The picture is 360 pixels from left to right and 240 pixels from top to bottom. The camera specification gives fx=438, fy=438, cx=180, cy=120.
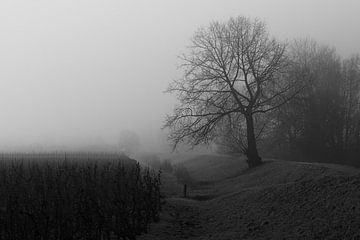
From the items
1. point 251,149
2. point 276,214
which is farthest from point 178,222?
point 251,149

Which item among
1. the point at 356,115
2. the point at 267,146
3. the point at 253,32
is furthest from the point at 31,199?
the point at 356,115

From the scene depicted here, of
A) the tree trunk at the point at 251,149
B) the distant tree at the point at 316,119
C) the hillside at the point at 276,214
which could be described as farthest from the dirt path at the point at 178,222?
the distant tree at the point at 316,119

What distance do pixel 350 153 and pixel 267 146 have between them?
9.38 meters

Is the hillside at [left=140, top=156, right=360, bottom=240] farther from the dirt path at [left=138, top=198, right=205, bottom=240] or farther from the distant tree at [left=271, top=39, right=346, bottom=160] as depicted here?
the distant tree at [left=271, top=39, right=346, bottom=160]

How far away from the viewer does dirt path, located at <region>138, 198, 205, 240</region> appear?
16.3 m

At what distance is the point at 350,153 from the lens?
158 ft

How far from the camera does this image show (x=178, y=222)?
19.0 metres

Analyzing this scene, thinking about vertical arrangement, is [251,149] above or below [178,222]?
above

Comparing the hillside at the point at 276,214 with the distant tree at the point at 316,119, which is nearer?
the hillside at the point at 276,214

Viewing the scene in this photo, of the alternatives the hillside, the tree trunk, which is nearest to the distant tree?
the tree trunk

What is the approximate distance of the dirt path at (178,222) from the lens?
16312 millimetres

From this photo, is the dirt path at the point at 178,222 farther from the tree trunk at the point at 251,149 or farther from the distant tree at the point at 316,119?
the distant tree at the point at 316,119

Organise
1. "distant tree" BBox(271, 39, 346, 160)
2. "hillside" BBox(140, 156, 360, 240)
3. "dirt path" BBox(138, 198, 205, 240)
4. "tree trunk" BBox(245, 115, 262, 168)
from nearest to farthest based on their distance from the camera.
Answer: "hillside" BBox(140, 156, 360, 240) < "dirt path" BBox(138, 198, 205, 240) < "tree trunk" BBox(245, 115, 262, 168) < "distant tree" BBox(271, 39, 346, 160)

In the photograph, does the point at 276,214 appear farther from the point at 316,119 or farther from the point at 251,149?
the point at 316,119
